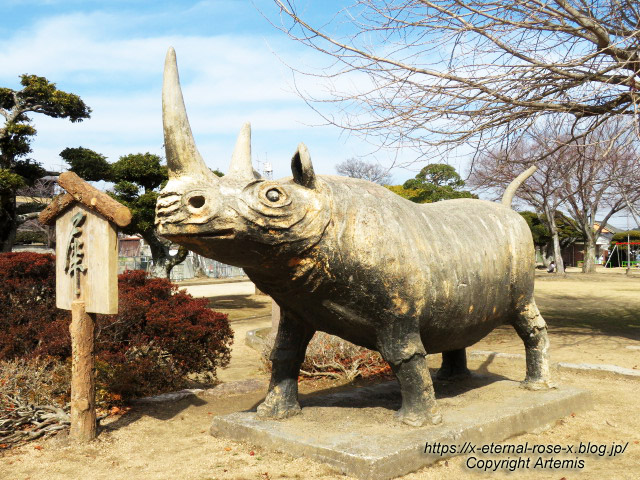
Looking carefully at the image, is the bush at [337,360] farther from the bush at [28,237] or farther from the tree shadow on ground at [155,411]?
the bush at [28,237]

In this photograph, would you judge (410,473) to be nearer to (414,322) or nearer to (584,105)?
(414,322)

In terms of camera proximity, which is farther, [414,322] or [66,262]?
[66,262]

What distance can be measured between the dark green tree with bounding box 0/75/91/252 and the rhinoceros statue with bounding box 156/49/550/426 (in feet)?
36.3

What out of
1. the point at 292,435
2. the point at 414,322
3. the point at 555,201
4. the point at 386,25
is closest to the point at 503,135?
the point at 386,25

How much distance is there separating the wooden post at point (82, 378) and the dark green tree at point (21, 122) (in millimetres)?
9751

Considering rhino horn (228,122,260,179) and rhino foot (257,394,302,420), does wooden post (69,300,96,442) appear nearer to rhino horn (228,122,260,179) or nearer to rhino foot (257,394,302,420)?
rhino foot (257,394,302,420)

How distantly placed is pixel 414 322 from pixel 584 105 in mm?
6316

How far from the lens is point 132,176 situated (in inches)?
584

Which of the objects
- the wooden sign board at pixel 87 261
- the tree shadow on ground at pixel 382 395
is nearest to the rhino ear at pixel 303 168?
the wooden sign board at pixel 87 261

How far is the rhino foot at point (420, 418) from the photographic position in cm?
416

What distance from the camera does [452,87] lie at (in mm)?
7789

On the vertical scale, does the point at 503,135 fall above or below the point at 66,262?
above

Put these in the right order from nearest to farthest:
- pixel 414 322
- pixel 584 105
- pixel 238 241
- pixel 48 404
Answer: pixel 238 241 → pixel 414 322 → pixel 48 404 → pixel 584 105

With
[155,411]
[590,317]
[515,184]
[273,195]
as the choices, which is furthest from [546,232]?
[273,195]
